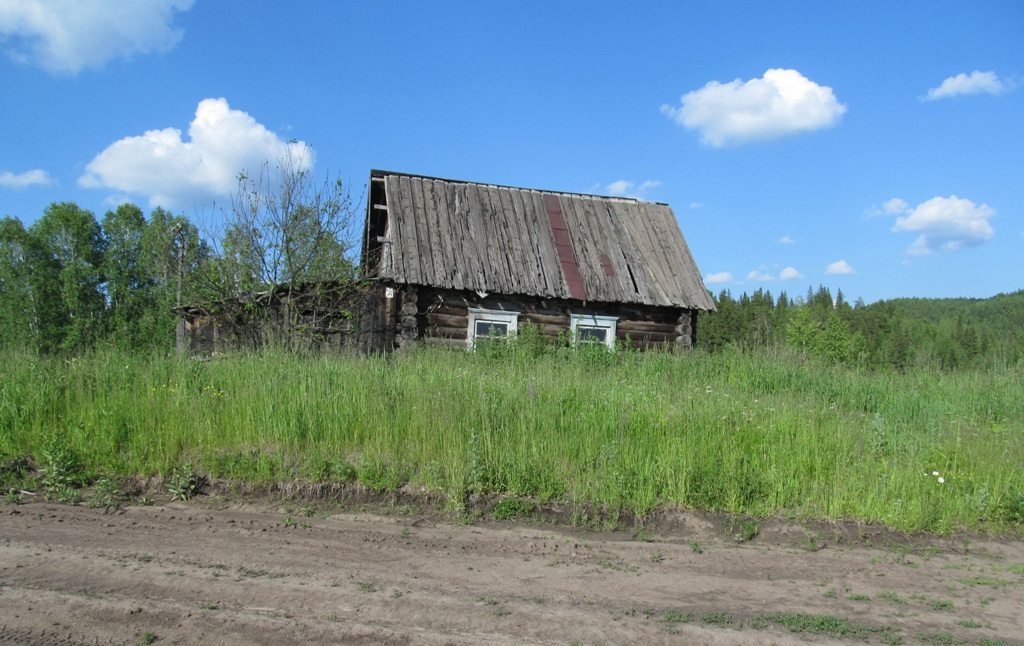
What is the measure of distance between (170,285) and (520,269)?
25.8ft

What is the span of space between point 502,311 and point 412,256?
2.47 m

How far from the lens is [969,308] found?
151 meters

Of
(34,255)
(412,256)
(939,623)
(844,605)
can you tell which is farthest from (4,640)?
(34,255)

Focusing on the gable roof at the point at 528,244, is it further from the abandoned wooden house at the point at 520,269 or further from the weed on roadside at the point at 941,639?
the weed on roadside at the point at 941,639

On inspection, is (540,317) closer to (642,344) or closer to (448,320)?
(448,320)

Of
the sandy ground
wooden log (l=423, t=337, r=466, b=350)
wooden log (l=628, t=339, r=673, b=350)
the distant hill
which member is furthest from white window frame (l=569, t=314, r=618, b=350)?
the distant hill

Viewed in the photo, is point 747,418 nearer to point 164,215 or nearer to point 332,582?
point 332,582

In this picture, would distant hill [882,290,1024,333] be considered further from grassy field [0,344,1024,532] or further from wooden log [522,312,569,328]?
grassy field [0,344,1024,532]

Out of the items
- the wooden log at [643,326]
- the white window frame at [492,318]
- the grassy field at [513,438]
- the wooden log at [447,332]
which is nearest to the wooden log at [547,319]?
the white window frame at [492,318]

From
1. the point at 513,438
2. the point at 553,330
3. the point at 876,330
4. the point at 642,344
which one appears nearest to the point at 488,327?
the point at 553,330

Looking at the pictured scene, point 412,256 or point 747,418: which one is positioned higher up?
point 412,256

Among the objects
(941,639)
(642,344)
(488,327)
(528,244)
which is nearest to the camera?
(941,639)

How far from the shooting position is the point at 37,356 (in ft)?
27.1

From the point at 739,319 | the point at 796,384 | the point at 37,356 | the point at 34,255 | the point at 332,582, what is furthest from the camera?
the point at 739,319
